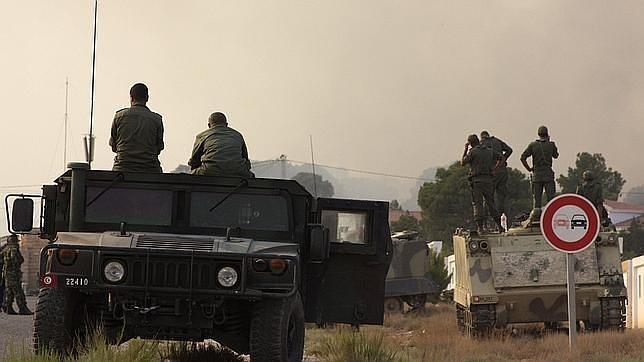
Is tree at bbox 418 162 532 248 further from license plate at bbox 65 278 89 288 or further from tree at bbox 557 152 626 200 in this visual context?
license plate at bbox 65 278 89 288

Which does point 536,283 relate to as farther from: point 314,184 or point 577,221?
point 314,184

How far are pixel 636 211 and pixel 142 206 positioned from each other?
486 feet

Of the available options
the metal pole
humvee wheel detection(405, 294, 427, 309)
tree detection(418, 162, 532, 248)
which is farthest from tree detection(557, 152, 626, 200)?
the metal pole

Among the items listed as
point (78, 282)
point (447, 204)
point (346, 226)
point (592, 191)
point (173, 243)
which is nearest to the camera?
point (78, 282)

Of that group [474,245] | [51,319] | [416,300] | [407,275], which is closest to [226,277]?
[51,319]

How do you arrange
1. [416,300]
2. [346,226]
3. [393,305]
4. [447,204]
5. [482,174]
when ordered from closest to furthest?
1. [346,226]
2. [482,174]
3. [393,305]
4. [416,300]
5. [447,204]

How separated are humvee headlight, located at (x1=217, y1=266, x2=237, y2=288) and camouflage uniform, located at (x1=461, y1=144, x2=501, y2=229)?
33.0ft

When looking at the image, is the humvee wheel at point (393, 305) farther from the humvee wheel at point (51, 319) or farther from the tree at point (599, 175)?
the tree at point (599, 175)

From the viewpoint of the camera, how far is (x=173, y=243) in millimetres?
9383

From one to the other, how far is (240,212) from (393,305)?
18.6 m

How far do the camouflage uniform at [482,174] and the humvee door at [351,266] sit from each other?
310 inches

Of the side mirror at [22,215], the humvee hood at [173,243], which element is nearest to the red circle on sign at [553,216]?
the humvee hood at [173,243]

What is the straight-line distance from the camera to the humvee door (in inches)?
428

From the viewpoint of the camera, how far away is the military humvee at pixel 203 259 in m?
9.20
